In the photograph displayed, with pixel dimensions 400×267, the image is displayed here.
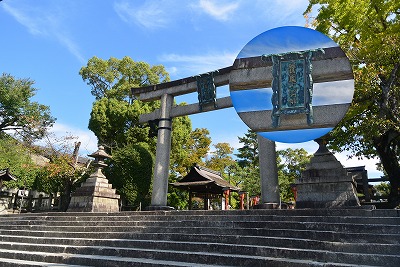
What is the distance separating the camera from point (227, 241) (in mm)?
5617

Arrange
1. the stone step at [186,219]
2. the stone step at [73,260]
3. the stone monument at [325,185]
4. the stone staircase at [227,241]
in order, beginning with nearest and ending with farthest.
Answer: the stone staircase at [227,241] → the stone step at [73,260] → the stone step at [186,219] → the stone monument at [325,185]

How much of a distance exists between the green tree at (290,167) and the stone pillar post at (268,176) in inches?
733

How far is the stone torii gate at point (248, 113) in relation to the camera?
3418 millimetres

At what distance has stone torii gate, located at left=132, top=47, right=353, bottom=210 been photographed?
3.42m

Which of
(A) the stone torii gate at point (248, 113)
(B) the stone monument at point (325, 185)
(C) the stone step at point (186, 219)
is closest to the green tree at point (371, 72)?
(B) the stone monument at point (325, 185)

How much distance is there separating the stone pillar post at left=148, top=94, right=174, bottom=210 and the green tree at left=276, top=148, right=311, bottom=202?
18.0 meters

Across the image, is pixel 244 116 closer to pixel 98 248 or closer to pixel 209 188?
pixel 98 248

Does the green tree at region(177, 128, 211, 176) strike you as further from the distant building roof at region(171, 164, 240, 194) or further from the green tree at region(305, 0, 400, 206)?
the green tree at region(305, 0, 400, 206)

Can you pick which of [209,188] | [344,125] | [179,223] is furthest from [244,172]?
[179,223]

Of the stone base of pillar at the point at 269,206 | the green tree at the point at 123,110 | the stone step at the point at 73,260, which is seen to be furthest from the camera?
the green tree at the point at 123,110

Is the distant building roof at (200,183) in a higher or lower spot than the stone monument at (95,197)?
higher

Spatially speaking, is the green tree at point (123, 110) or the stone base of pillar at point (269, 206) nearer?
the stone base of pillar at point (269, 206)

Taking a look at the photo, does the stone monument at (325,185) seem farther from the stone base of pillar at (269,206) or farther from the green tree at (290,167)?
the green tree at (290,167)

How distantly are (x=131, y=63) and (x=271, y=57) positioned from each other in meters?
22.5
